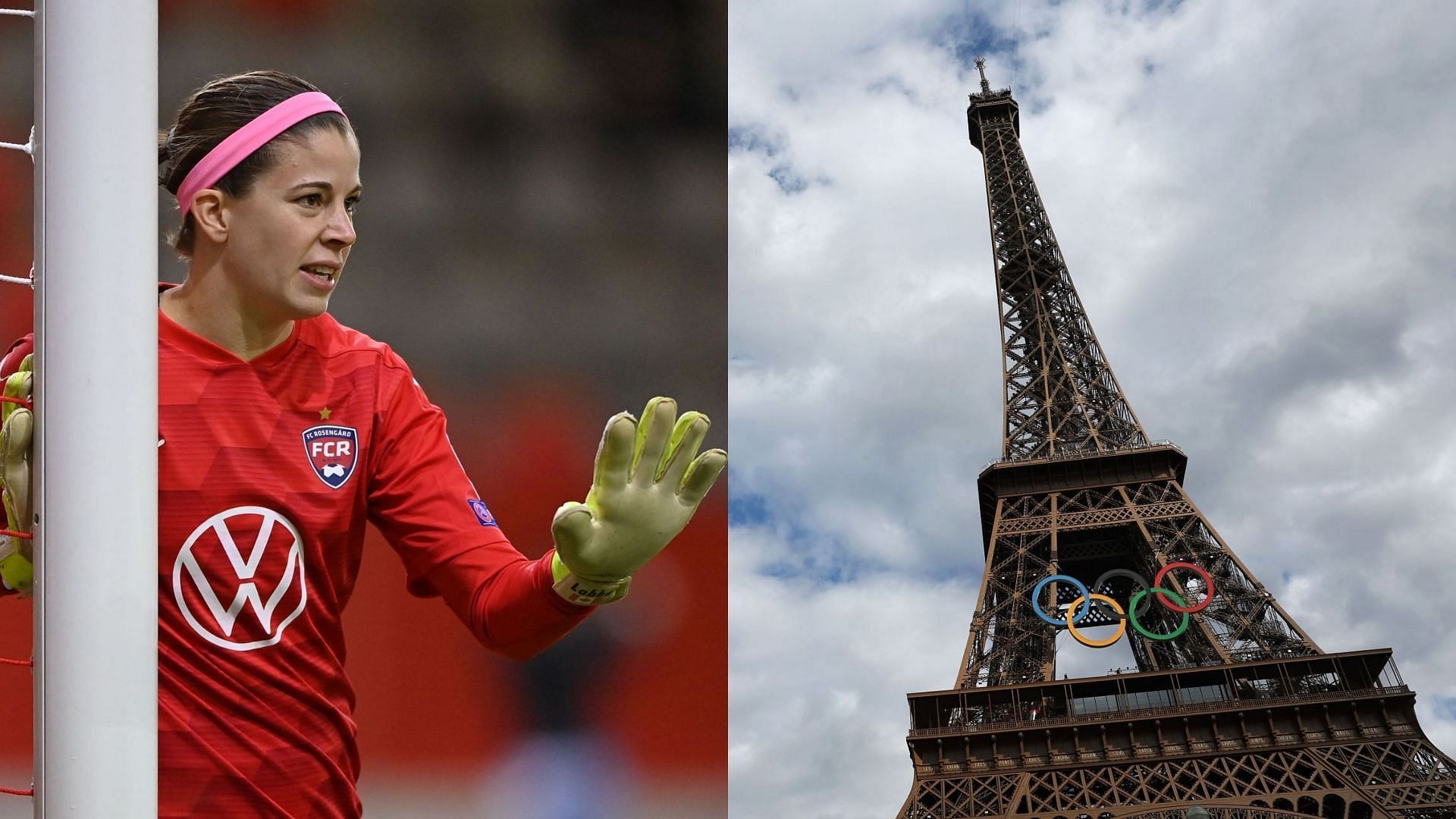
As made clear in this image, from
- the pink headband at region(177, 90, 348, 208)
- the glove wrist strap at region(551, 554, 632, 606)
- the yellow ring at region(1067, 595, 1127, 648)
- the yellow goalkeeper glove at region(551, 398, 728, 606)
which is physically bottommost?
the glove wrist strap at region(551, 554, 632, 606)

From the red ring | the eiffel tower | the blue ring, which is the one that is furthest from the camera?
the red ring

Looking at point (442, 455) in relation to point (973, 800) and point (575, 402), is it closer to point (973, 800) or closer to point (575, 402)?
point (575, 402)

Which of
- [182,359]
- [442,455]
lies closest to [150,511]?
[182,359]

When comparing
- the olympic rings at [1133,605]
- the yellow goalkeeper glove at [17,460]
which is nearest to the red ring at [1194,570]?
the olympic rings at [1133,605]

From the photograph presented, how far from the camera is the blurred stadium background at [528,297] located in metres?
4.10

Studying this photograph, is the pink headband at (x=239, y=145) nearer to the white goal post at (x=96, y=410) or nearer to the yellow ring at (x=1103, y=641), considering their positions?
the white goal post at (x=96, y=410)

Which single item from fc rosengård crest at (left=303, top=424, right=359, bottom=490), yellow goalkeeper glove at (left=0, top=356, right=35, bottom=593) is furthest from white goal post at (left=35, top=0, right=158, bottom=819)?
fc rosengård crest at (left=303, top=424, right=359, bottom=490)

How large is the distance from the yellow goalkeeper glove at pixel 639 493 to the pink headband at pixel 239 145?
118 centimetres

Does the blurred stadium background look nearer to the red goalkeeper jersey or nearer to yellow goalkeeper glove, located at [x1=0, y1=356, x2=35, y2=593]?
the red goalkeeper jersey

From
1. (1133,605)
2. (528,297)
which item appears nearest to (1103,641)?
(1133,605)

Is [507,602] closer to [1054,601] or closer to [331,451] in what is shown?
[331,451]

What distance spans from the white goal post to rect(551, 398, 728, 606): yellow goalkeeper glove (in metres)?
0.85

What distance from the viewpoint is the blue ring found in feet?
96.8

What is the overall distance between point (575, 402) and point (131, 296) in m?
2.14
